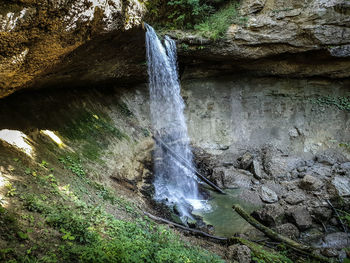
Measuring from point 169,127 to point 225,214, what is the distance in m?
5.50

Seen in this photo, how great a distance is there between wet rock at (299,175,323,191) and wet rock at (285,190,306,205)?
0.32m

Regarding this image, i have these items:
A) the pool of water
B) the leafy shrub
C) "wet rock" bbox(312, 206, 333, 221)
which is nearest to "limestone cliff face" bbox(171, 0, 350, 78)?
the leafy shrub

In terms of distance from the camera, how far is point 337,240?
230 inches

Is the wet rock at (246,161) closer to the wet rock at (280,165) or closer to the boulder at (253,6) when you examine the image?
the wet rock at (280,165)

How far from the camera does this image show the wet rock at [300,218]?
21.1ft

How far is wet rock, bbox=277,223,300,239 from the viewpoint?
6215mm

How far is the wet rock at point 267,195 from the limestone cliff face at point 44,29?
720 cm

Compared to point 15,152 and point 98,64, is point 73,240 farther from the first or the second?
point 98,64

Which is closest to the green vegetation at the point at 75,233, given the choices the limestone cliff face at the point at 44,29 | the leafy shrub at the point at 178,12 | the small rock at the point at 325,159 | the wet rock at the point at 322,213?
the limestone cliff face at the point at 44,29

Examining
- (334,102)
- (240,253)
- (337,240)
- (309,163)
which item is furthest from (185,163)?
(334,102)

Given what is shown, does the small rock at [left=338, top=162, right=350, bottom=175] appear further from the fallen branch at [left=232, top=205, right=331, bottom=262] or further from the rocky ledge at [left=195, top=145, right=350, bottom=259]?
the fallen branch at [left=232, top=205, right=331, bottom=262]

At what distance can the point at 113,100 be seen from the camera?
10859 millimetres

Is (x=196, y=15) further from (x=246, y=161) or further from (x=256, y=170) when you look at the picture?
(x=256, y=170)

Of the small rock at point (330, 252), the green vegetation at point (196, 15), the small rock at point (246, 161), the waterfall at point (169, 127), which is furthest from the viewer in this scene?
the small rock at point (246, 161)
